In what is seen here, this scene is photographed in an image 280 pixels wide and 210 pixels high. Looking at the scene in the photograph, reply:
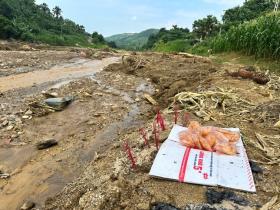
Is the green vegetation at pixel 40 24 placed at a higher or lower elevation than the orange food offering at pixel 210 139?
lower

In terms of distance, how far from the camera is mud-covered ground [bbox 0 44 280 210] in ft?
14.3

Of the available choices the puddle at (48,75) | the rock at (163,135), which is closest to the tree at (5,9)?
the puddle at (48,75)

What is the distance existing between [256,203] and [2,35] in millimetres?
33581

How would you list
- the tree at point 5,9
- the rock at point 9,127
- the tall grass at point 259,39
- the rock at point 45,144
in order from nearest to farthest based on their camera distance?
the rock at point 45,144
the rock at point 9,127
the tall grass at point 259,39
the tree at point 5,9

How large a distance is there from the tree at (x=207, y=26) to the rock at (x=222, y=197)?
3253 cm

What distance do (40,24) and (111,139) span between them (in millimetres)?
56256

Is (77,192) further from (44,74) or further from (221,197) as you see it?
(44,74)

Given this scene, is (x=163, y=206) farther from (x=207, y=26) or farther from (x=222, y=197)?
(x=207, y=26)

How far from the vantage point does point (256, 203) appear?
4.01 m

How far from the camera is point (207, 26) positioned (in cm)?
3622

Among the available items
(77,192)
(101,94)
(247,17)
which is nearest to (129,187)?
(77,192)

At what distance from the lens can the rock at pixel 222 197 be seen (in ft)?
13.2

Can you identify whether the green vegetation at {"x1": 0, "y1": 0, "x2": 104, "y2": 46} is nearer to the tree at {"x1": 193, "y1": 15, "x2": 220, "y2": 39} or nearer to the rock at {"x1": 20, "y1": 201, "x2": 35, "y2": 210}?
the tree at {"x1": 193, "y1": 15, "x2": 220, "y2": 39}

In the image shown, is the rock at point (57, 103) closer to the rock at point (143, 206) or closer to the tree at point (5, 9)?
the rock at point (143, 206)
